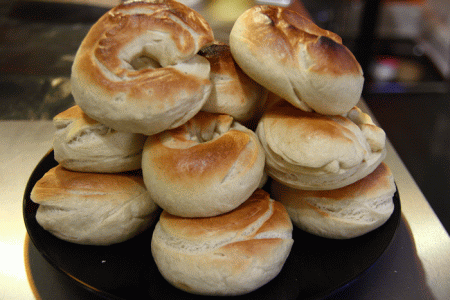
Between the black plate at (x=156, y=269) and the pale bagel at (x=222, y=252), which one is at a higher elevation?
the pale bagel at (x=222, y=252)

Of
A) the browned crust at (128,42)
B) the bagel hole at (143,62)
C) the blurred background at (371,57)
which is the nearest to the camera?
the browned crust at (128,42)

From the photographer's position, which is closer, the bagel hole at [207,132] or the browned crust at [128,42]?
the browned crust at [128,42]

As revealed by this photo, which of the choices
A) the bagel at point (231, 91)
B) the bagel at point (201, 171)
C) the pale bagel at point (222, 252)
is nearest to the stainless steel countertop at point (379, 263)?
the pale bagel at point (222, 252)

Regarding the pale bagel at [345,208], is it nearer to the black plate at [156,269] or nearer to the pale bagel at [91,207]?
the black plate at [156,269]

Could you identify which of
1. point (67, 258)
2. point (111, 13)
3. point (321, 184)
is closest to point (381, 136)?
point (321, 184)

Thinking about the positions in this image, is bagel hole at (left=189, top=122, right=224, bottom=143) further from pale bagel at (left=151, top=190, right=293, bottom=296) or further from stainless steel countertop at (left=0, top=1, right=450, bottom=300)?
stainless steel countertop at (left=0, top=1, right=450, bottom=300)

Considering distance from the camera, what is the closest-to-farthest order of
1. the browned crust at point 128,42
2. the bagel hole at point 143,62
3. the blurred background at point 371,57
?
the browned crust at point 128,42 → the bagel hole at point 143,62 → the blurred background at point 371,57

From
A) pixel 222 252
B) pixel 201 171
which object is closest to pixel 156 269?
pixel 222 252
